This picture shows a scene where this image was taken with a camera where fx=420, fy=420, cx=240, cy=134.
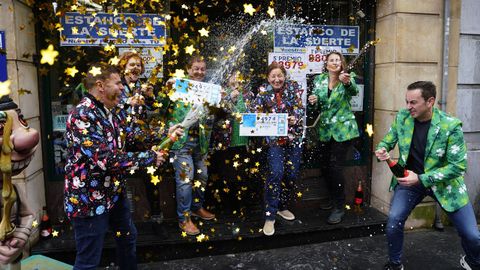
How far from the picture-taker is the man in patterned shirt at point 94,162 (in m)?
3.22

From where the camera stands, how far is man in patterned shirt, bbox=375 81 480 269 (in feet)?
12.7

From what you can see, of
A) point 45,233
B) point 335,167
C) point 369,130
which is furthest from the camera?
point 369,130

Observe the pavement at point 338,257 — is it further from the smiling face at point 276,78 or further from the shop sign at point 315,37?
the shop sign at point 315,37

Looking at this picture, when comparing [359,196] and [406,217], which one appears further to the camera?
[359,196]

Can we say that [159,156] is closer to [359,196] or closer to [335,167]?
[335,167]

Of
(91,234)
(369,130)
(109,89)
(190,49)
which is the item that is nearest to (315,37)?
(369,130)

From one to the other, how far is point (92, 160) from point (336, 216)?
3391 millimetres

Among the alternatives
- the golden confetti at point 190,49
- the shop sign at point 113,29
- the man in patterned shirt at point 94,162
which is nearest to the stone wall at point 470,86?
the golden confetti at point 190,49

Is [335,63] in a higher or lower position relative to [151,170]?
higher

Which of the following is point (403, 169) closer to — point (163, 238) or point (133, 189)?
point (163, 238)

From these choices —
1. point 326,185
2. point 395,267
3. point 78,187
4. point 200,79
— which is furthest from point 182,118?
point 395,267

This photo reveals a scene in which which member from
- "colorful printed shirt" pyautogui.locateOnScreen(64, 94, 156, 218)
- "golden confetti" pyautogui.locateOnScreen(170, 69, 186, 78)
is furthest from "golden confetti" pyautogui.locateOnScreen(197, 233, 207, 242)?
"golden confetti" pyautogui.locateOnScreen(170, 69, 186, 78)

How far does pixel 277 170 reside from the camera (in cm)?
507

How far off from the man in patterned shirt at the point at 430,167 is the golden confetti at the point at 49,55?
12.8 feet
